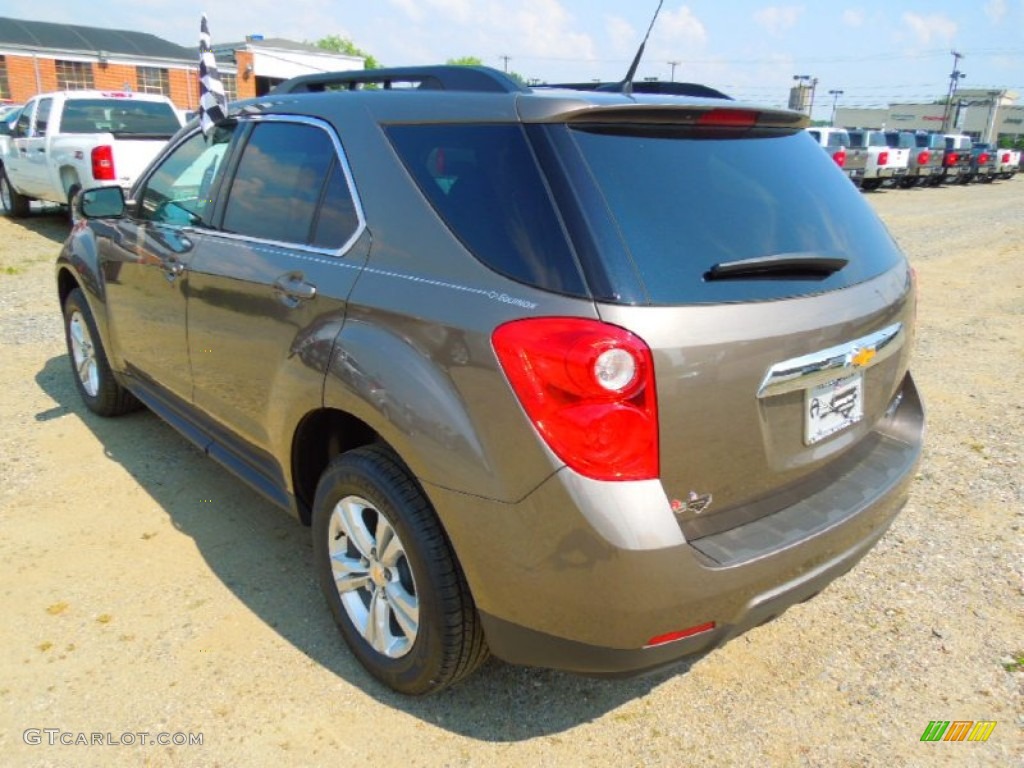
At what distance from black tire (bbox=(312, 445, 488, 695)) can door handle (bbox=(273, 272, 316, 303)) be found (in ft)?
1.81

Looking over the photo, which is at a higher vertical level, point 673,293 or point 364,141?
point 364,141

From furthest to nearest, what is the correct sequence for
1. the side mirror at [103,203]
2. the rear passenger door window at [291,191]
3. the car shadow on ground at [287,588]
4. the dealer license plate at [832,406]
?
the side mirror at [103,203] → the rear passenger door window at [291,191] → the car shadow on ground at [287,588] → the dealer license plate at [832,406]

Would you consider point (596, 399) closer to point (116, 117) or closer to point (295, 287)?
point (295, 287)

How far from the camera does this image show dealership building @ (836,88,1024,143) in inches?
2751

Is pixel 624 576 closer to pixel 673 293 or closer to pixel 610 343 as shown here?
pixel 610 343

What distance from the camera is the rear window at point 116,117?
10859mm

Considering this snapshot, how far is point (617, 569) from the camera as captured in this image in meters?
1.86

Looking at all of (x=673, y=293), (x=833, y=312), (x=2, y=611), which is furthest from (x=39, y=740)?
(x=833, y=312)

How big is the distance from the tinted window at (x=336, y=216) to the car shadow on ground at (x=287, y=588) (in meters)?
1.38

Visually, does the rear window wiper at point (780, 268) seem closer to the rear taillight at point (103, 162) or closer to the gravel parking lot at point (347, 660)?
the gravel parking lot at point (347, 660)

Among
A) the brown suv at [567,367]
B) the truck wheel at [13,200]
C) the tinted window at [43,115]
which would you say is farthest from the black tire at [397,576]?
the truck wheel at [13,200]

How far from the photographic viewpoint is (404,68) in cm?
291

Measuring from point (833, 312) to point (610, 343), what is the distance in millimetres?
769

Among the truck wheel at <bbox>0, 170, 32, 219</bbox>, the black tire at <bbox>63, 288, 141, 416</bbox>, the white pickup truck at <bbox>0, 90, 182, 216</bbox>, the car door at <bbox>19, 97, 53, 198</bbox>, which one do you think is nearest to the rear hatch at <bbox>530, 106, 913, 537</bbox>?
the black tire at <bbox>63, 288, 141, 416</bbox>
